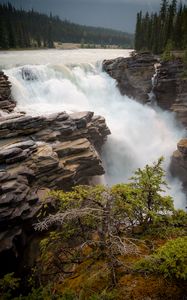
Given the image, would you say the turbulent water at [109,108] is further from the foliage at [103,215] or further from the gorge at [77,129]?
the foliage at [103,215]

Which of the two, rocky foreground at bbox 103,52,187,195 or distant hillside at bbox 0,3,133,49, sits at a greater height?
distant hillside at bbox 0,3,133,49

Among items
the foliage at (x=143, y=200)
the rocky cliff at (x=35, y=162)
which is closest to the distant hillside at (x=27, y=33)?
the rocky cliff at (x=35, y=162)

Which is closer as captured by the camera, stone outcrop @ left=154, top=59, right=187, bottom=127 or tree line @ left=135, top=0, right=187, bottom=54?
stone outcrop @ left=154, top=59, right=187, bottom=127

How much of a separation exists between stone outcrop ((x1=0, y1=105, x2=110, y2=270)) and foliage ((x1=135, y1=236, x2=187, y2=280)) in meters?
9.03

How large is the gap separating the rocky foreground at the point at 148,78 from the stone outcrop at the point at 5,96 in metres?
Result: 19.5

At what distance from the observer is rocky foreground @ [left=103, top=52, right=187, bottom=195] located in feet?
154

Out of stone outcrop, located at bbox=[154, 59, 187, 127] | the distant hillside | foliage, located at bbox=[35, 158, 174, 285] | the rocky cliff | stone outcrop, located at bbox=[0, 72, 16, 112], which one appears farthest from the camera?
the distant hillside

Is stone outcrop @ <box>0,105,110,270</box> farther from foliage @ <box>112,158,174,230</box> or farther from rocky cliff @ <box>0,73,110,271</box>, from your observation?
foliage @ <box>112,158,174,230</box>

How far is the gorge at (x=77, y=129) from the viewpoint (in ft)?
61.5

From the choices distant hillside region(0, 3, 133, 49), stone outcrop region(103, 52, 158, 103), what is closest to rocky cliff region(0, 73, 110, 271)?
stone outcrop region(103, 52, 158, 103)

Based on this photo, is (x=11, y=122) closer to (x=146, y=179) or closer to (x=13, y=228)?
(x=13, y=228)

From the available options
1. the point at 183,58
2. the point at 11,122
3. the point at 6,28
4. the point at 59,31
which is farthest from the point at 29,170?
the point at 59,31

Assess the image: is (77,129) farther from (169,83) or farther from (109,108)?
(169,83)

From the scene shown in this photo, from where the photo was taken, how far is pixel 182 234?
12.4 m
